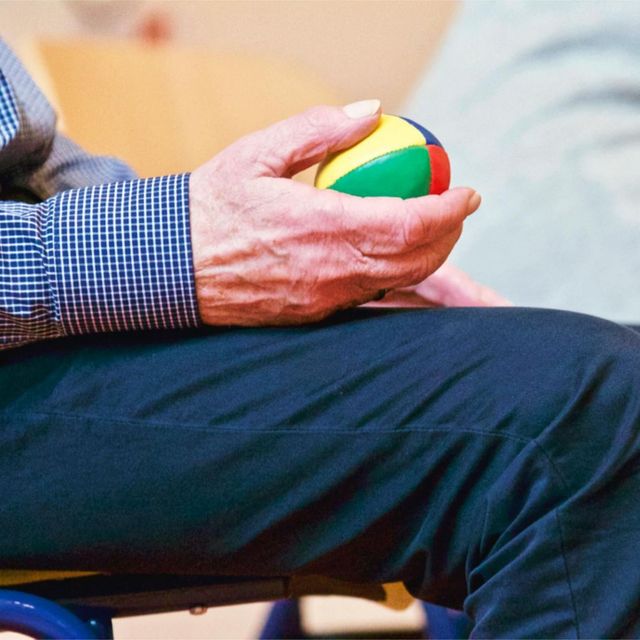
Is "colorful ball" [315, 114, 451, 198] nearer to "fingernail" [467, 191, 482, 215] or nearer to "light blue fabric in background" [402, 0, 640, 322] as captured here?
"fingernail" [467, 191, 482, 215]

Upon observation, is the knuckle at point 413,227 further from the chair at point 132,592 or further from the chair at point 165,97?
the chair at point 165,97

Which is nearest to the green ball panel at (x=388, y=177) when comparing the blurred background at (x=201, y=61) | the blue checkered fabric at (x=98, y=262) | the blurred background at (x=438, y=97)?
the blue checkered fabric at (x=98, y=262)

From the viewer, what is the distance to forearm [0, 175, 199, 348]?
58 cm

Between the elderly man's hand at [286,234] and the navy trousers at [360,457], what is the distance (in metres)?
0.02

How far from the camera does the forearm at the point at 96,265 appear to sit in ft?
1.92

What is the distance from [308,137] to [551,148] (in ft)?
3.02

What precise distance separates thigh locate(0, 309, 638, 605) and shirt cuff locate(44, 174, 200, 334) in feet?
0.09

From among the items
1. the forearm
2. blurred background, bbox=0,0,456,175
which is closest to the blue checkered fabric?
the forearm

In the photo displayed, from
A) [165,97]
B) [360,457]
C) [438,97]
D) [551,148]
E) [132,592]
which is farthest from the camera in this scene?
[165,97]

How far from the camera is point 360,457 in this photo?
1.85 ft

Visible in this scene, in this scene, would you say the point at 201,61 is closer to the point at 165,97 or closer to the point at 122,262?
the point at 165,97

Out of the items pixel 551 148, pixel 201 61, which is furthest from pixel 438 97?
pixel 201 61

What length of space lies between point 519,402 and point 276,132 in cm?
25

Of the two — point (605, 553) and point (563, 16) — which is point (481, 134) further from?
point (605, 553)
